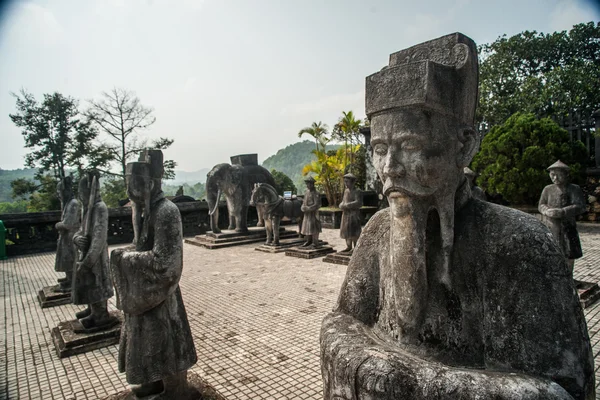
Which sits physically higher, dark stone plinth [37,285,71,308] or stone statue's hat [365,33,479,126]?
stone statue's hat [365,33,479,126]

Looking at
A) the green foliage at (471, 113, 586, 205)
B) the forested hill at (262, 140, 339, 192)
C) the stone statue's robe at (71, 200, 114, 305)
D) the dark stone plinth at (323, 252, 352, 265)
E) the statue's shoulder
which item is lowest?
the dark stone plinth at (323, 252, 352, 265)

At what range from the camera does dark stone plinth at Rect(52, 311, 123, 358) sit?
481cm

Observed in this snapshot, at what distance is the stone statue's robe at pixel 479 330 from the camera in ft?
4.26

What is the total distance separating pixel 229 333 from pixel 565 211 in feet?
18.3

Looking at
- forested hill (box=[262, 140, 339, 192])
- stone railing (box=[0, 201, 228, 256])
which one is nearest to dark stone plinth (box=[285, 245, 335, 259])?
stone railing (box=[0, 201, 228, 256])

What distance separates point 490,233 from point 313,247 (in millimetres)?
9574

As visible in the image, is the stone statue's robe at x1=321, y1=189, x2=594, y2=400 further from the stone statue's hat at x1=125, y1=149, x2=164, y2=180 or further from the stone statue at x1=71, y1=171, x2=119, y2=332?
the stone statue at x1=71, y1=171, x2=119, y2=332

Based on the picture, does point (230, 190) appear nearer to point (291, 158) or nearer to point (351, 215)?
point (351, 215)

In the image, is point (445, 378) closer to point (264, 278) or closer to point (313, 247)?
point (264, 278)

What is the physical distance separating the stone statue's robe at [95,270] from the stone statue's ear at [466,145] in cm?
498

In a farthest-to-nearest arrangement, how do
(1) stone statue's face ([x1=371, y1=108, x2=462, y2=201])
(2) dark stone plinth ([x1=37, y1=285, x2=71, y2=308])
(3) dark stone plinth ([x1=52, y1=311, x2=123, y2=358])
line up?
(2) dark stone plinth ([x1=37, y1=285, x2=71, y2=308]) < (3) dark stone plinth ([x1=52, y1=311, x2=123, y2=358]) < (1) stone statue's face ([x1=371, y1=108, x2=462, y2=201])

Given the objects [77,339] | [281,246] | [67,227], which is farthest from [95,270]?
[281,246]

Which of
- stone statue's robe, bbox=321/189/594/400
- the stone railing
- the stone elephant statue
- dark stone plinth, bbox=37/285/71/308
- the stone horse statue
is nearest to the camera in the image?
stone statue's robe, bbox=321/189/594/400

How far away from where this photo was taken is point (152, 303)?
3.03 metres
